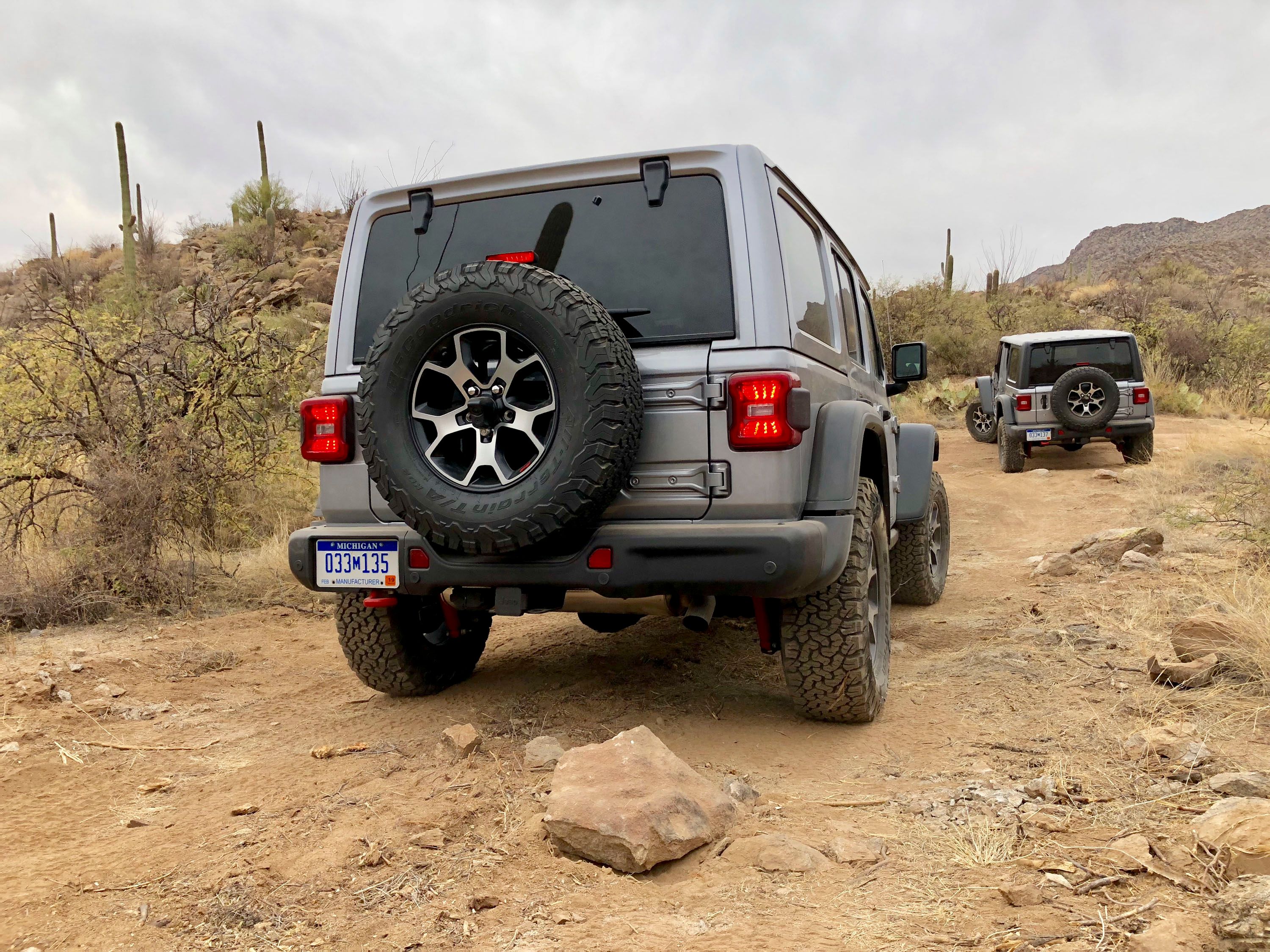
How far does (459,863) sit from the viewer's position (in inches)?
98.8

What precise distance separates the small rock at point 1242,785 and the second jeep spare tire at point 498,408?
186 centimetres

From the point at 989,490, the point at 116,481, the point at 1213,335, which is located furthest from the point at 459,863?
the point at 1213,335

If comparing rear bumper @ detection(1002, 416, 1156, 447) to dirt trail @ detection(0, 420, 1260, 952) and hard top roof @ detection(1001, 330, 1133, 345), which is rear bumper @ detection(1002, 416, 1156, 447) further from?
dirt trail @ detection(0, 420, 1260, 952)

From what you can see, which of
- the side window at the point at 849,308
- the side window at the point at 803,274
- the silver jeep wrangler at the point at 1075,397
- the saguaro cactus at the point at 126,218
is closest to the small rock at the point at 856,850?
the side window at the point at 803,274

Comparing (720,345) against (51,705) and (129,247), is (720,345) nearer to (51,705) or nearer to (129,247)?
(51,705)

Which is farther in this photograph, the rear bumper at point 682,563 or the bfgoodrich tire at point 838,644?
the bfgoodrich tire at point 838,644

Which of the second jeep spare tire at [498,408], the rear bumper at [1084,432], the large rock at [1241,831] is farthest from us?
the rear bumper at [1084,432]

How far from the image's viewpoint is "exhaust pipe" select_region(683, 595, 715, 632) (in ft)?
10.8

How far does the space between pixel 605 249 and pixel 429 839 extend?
1960mm

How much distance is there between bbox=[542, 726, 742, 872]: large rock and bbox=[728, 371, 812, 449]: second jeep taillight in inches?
37.9

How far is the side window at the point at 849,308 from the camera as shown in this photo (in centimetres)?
458

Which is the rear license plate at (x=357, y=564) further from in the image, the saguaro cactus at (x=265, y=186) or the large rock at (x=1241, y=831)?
the saguaro cactus at (x=265, y=186)

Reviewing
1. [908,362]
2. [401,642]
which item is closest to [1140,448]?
[908,362]

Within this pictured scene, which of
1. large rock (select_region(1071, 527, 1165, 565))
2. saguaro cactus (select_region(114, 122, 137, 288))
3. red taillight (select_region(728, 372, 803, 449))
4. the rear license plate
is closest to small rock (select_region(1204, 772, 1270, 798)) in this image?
red taillight (select_region(728, 372, 803, 449))
